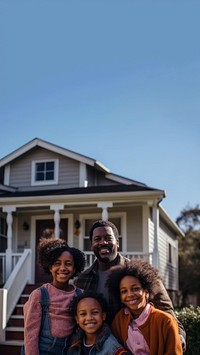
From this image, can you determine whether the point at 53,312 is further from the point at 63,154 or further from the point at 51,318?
the point at 63,154

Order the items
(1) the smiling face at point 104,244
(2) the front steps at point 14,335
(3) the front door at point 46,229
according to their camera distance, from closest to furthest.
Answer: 1. (1) the smiling face at point 104,244
2. (2) the front steps at point 14,335
3. (3) the front door at point 46,229

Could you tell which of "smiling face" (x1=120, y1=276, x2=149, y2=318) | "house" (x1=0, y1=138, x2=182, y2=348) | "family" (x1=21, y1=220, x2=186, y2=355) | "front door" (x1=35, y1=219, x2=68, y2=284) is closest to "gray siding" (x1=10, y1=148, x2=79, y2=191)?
"house" (x1=0, y1=138, x2=182, y2=348)

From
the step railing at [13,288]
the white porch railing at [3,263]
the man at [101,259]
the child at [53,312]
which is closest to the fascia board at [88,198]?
the white porch railing at [3,263]

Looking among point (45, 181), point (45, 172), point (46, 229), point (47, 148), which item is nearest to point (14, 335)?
point (46, 229)

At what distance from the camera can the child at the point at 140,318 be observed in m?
2.50

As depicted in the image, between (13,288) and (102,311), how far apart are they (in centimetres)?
716

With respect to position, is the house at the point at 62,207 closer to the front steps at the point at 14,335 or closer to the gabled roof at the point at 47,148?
the gabled roof at the point at 47,148

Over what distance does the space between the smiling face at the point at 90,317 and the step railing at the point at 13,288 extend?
6.25m

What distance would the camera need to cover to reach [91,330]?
268 centimetres

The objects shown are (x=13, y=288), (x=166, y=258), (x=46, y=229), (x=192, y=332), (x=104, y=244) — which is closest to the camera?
(x=104, y=244)

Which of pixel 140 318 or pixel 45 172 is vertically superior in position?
pixel 45 172

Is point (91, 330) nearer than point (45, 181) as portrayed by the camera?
Yes

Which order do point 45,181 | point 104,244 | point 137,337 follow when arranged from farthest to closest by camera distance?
point 45,181 < point 104,244 < point 137,337

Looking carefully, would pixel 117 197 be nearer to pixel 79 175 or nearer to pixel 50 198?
pixel 50 198
